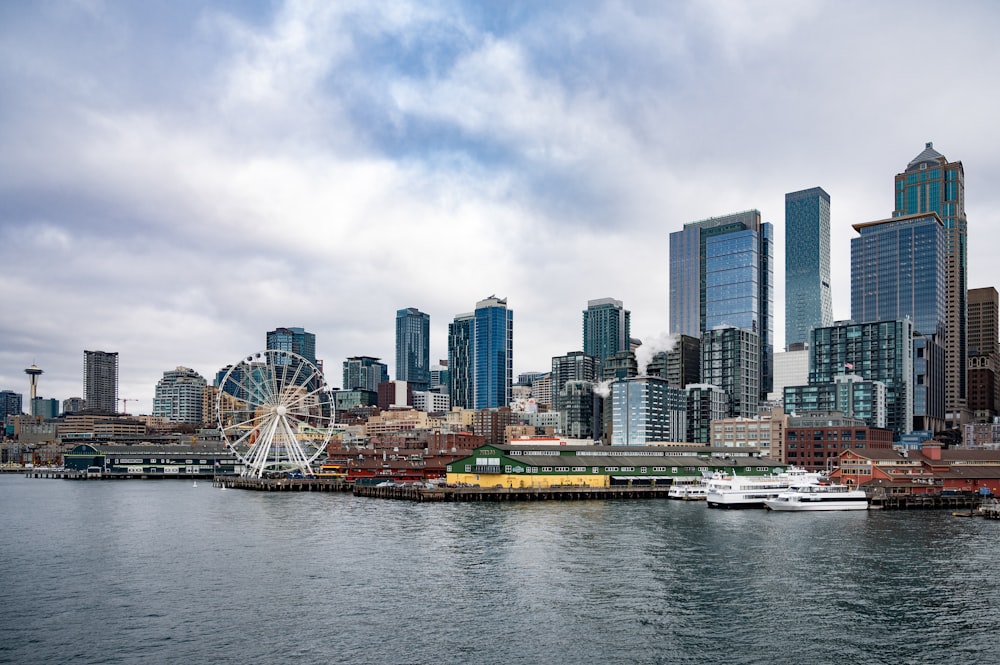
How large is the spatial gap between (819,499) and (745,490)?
926 cm

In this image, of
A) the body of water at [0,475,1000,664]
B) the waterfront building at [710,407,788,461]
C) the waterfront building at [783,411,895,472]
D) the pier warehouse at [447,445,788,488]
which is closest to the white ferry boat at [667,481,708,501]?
the pier warehouse at [447,445,788,488]

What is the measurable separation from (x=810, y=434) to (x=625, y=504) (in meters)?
69.0

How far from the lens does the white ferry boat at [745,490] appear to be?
112 m

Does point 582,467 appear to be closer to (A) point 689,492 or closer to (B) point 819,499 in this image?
(A) point 689,492

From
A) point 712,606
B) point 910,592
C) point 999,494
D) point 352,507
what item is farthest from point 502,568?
point 999,494

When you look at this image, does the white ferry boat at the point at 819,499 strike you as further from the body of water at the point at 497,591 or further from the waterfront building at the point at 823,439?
the waterfront building at the point at 823,439

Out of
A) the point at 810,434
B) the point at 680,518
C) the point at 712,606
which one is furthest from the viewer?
the point at 810,434

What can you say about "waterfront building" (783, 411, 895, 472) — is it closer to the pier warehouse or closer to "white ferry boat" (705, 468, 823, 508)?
the pier warehouse

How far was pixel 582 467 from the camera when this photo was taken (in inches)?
5310

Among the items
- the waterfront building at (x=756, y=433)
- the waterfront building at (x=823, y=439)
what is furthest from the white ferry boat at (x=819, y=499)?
the waterfront building at (x=756, y=433)

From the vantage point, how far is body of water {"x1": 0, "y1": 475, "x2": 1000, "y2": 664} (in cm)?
4222

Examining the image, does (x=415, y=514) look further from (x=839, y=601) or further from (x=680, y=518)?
(x=839, y=601)

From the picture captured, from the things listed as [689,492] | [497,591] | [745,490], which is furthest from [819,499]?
[497,591]

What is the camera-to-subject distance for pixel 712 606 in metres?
50.3
